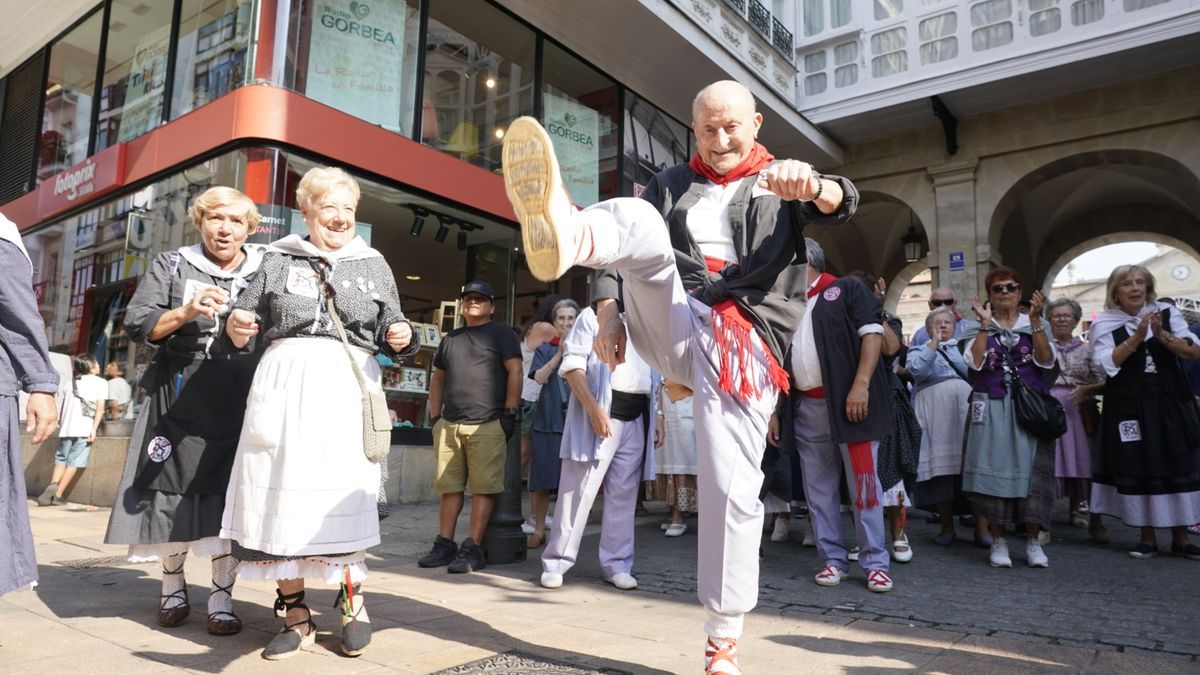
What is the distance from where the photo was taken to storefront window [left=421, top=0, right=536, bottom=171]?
1029 centimetres

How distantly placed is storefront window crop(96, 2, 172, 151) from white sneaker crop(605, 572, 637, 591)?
30.3ft

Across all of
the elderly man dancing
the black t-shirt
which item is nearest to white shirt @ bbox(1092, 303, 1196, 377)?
the elderly man dancing

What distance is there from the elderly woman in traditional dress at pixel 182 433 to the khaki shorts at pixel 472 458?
1.76 metres

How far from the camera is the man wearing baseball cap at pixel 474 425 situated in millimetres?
4938

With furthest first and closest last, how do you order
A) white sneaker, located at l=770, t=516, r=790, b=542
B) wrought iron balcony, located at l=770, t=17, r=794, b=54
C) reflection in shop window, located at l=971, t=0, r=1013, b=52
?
wrought iron balcony, located at l=770, t=17, r=794, b=54
reflection in shop window, located at l=971, t=0, r=1013, b=52
white sneaker, located at l=770, t=516, r=790, b=542

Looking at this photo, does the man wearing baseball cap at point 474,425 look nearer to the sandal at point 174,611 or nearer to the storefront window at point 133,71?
the sandal at point 174,611

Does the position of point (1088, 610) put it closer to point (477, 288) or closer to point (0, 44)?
point (477, 288)

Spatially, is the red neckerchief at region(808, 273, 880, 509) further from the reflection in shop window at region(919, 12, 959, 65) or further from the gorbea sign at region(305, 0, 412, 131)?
the reflection in shop window at region(919, 12, 959, 65)

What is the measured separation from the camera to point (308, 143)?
28.0ft

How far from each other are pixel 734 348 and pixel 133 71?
38.6 ft

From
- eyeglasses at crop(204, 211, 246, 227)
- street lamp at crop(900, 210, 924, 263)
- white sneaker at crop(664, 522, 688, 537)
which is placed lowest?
white sneaker at crop(664, 522, 688, 537)

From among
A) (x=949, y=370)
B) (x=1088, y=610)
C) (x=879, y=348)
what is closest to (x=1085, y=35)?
(x=949, y=370)

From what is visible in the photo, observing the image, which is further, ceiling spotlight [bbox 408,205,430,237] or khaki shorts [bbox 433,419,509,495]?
ceiling spotlight [bbox 408,205,430,237]

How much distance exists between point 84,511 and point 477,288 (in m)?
5.97
